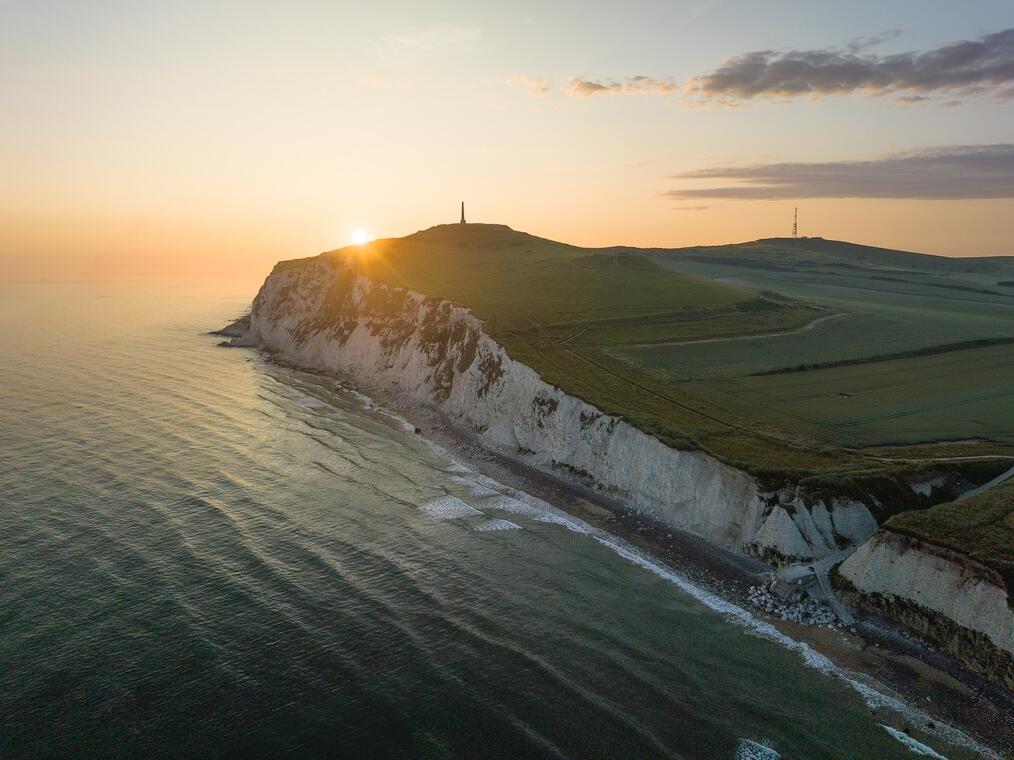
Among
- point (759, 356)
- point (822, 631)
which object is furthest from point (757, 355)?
point (822, 631)

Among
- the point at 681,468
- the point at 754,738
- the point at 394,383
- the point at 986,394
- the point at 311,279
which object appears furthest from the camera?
the point at 311,279

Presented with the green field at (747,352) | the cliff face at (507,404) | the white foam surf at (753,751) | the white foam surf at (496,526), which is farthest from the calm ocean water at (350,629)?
the green field at (747,352)

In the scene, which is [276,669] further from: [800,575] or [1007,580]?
[1007,580]

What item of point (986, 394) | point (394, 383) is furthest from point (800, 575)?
point (394, 383)

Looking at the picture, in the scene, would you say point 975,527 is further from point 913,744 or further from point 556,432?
point 556,432

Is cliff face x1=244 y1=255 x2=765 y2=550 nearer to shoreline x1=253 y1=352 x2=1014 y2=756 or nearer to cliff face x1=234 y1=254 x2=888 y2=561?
cliff face x1=234 y1=254 x2=888 y2=561

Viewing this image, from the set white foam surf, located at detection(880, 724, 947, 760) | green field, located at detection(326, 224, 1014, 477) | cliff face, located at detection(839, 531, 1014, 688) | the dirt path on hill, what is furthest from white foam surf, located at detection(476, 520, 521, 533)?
the dirt path on hill
